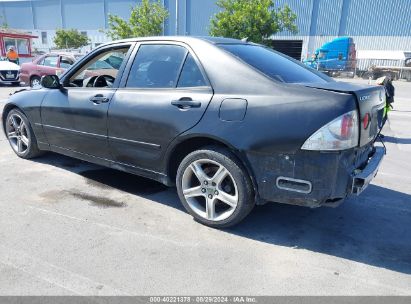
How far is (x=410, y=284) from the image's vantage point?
8.61ft

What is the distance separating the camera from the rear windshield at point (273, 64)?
3.20 m

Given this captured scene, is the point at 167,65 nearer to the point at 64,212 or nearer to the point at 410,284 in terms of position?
the point at 64,212

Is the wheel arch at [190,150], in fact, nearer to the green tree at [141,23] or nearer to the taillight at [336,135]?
the taillight at [336,135]

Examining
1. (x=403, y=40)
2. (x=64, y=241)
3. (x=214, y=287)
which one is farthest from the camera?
(x=403, y=40)

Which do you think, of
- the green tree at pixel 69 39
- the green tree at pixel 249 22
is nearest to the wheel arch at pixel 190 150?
the green tree at pixel 249 22

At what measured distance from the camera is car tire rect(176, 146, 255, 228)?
3.11m

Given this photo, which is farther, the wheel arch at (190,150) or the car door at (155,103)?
the car door at (155,103)

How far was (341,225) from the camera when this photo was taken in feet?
11.6

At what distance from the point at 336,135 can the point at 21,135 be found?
443cm

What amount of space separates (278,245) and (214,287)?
0.84 m

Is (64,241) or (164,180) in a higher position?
(164,180)

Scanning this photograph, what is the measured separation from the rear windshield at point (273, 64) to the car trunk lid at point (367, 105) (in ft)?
1.05

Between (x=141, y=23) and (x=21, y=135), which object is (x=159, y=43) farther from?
(x=141, y=23)

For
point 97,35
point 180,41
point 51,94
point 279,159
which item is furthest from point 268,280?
point 97,35
